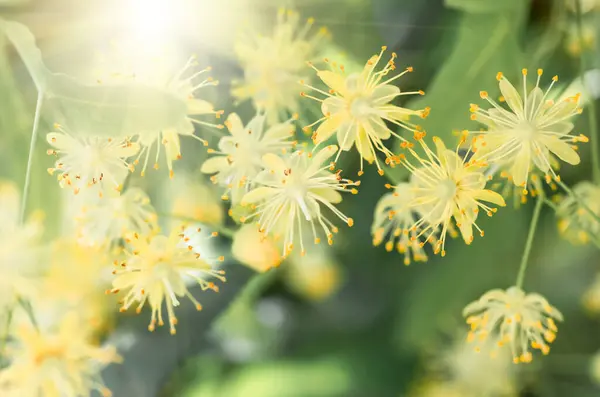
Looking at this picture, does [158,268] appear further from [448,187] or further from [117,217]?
[448,187]

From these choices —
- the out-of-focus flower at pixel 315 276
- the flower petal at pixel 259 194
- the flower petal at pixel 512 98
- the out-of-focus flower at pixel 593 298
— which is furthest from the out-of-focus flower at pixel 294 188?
the out-of-focus flower at pixel 593 298

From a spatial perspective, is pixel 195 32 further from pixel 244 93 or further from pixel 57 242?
pixel 57 242

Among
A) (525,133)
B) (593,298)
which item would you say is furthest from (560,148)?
(593,298)

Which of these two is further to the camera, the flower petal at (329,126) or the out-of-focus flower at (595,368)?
the out-of-focus flower at (595,368)

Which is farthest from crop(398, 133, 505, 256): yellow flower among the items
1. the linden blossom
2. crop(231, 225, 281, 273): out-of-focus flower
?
crop(231, 225, 281, 273): out-of-focus flower

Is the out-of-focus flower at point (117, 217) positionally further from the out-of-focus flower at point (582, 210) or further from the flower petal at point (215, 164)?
the out-of-focus flower at point (582, 210)
